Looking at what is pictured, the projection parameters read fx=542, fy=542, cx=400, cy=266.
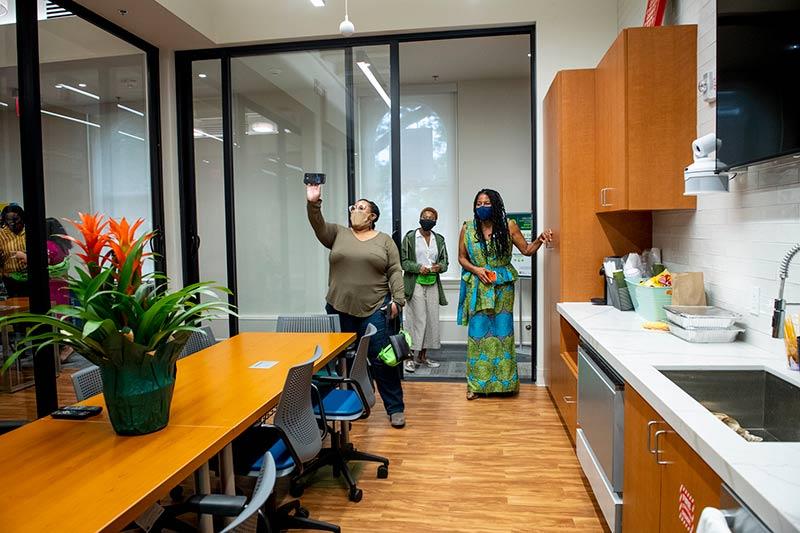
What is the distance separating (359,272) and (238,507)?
2270 millimetres

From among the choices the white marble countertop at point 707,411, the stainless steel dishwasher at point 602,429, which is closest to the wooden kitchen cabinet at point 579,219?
the white marble countertop at point 707,411

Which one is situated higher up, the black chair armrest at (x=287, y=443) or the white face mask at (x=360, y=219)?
the white face mask at (x=360, y=219)

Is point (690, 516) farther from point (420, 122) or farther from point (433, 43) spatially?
point (420, 122)

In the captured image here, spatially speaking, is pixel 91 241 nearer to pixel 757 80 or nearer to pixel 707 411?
pixel 707 411

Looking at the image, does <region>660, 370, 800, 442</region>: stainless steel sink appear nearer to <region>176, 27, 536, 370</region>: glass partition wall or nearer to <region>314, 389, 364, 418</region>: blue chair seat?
<region>314, 389, 364, 418</region>: blue chair seat

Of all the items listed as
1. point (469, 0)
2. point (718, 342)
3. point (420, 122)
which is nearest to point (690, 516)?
point (718, 342)

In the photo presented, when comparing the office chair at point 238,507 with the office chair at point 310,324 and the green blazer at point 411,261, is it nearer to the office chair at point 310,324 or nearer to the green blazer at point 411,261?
the office chair at point 310,324

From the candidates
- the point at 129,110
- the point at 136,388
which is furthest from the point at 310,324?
the point at 129,110

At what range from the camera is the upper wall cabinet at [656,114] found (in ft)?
9.52

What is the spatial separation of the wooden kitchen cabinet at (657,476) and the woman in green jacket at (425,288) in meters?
3.45

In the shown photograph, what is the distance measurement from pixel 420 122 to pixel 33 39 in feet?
13.7

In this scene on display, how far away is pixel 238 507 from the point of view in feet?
5.02

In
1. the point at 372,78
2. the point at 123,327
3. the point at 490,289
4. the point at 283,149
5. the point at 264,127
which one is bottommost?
the point at 490,289

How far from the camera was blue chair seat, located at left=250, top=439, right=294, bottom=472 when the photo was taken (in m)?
2.21
